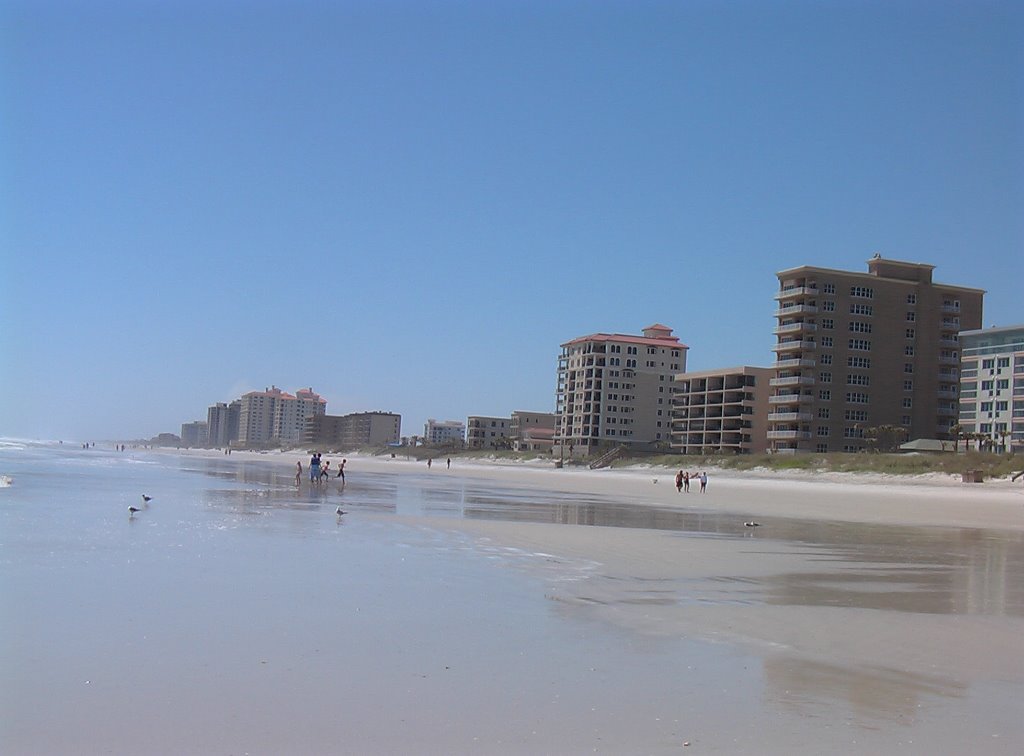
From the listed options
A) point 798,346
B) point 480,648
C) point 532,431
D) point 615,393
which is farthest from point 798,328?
point 480,648

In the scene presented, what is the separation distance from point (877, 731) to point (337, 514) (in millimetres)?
22898

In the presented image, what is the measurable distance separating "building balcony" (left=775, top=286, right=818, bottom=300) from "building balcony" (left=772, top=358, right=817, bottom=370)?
713 cm

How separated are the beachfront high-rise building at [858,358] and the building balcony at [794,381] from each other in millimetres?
110

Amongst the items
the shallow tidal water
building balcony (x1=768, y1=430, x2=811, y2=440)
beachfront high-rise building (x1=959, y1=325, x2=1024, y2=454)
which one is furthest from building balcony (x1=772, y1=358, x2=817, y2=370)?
the shallow tidal water

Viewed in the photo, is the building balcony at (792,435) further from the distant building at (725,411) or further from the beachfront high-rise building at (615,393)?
the beachfront high-rise building at (615,393)

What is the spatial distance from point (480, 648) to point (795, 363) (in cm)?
9622

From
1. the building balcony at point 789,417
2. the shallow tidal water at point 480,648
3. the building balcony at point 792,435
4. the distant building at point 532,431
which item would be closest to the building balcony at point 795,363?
the building balcony at point 789,417

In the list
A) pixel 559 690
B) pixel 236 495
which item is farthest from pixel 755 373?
pixel 559 690

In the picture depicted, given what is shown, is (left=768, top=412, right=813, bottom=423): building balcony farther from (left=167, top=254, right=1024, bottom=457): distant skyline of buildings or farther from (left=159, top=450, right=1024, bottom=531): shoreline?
(left=159, top=450, right=1024, bottom=531): shoreline

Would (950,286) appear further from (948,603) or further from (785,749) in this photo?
(785,749)

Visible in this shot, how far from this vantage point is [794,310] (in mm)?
101562

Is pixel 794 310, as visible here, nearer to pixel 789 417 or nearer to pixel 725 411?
pixel 789 417

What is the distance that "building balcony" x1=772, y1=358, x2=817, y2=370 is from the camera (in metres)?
100

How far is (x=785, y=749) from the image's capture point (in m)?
7.07
